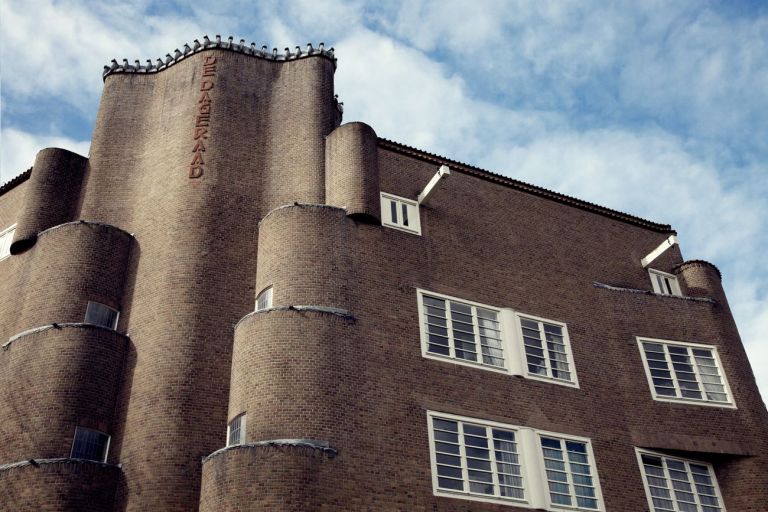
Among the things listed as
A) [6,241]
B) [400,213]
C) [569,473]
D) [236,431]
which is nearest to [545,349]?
[569,473]

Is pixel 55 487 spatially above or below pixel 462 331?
below

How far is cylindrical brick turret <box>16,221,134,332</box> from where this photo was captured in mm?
25625

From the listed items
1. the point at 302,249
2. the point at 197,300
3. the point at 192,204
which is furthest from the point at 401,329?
the point at 192,204

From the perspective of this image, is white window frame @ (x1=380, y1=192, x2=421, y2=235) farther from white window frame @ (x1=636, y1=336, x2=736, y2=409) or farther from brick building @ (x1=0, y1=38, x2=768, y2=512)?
white window frame @ (x1=636, y1=336, x2=736, y2=409)

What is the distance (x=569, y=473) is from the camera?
80.7ft

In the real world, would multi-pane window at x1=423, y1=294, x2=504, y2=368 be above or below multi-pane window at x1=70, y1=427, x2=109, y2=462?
above

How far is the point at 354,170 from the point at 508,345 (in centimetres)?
792

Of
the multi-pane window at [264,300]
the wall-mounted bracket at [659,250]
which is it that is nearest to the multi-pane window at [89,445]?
the multi-pane window at [264,300]

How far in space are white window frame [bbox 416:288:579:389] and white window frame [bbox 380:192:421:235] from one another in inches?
103

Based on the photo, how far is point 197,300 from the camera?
84.0 ft

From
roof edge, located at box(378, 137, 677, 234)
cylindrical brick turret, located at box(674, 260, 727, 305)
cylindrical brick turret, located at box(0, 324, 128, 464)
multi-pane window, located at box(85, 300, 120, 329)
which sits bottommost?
cylindrical brick turret, located at box(0, 324, 128, 464)

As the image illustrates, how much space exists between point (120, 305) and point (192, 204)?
4103 mm

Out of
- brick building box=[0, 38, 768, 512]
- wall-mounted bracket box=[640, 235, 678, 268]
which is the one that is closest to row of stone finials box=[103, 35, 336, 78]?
brick building box=[0, 38, 768, 512]

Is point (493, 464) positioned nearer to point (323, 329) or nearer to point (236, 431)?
point (323, 329)
